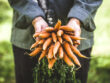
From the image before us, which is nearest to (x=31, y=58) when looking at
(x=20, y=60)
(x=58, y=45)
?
(x=20, y=60)

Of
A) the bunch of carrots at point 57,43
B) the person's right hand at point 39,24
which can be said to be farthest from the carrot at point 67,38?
the person's right hand at point 39,24

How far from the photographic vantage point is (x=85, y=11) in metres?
1.49

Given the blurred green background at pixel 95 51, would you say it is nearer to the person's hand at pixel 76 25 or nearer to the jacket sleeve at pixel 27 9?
the jacket sleeve at pixel 27 9

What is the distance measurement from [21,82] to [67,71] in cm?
50

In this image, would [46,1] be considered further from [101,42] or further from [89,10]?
[101,42]

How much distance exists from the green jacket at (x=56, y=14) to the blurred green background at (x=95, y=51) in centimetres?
176

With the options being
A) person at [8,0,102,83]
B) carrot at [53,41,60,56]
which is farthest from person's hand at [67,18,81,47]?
carrot at [53,41,60,56]

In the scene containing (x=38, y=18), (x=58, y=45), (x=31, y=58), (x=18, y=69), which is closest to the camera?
(x=58, y=45)

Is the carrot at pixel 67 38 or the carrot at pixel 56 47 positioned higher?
the carrot at pixel 67 38

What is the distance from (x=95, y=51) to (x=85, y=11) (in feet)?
7.77

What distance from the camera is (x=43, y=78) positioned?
1.67 m

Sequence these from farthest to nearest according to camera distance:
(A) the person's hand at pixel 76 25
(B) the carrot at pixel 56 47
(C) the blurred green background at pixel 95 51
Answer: (C) the blurred green background at pixel 95 51, (A) the person's hand at pixel 76 25, (B) the carrot at pixel 56 47

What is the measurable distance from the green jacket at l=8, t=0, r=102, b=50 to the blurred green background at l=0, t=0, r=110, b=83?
1.76 metres

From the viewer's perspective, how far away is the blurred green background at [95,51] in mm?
3566
